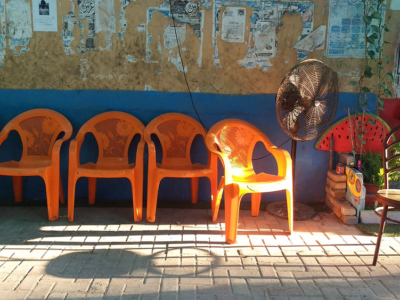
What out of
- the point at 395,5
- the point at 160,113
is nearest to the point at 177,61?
the point at 160,113

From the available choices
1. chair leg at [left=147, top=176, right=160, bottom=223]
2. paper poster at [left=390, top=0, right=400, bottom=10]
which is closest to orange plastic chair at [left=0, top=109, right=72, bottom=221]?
chair leg at [left=147, top=176, right=160, bottom=223]

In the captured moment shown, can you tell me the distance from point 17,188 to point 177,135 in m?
1.97

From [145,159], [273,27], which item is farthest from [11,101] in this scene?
[273,27]

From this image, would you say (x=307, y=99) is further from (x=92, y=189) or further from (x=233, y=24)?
(x=92, y=189)

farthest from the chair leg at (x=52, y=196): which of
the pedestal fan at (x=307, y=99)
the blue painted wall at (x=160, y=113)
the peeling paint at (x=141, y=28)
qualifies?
the pedestal fan at (x=307, y=99)

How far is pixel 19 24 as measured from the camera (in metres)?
4.73

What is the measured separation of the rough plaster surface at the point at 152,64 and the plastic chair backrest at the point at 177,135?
39cm

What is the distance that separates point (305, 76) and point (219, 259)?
1943mm

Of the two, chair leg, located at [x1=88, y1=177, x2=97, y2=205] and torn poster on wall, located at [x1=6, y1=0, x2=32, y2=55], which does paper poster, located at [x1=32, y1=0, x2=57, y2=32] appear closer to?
torn poster on wall, located at [x1=6, y1=0, x2=32, y2=55]

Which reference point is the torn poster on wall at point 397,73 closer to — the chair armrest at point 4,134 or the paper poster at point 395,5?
the paper poster at point 395,5

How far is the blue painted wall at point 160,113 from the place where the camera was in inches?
191

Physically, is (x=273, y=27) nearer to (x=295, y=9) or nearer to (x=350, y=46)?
(x=295, y=9)

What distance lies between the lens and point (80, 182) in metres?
5.03

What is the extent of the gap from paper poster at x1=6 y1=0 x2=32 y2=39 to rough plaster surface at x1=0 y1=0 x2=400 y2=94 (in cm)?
12
